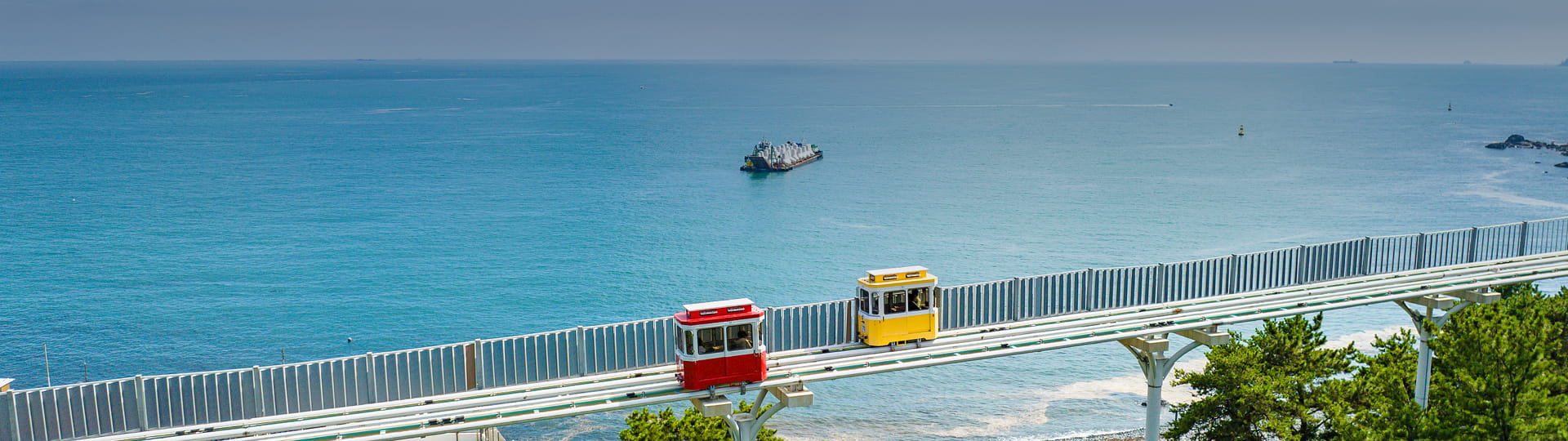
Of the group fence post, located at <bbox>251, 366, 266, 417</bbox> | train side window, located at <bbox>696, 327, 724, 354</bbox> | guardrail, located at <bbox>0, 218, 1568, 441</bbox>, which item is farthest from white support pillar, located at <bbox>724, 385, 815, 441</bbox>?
fence post, located at <bbox>251, 366, 266, 417</bbox>

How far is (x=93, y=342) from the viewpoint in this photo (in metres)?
56.3

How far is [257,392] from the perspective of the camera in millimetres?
21219

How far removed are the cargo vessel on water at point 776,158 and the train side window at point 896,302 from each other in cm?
9555

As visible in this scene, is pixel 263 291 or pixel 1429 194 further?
pixel 1429 194

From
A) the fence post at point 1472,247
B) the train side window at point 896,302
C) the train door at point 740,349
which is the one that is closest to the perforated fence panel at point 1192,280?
the fence post at point 1472,247

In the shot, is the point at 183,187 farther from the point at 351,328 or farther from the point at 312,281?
the point at 351,328

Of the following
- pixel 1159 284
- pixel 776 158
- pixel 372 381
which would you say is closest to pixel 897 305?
pixel 1159 284

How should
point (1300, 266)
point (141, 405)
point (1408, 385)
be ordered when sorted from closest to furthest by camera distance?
point (141, 405)
point (1408, 385)
point (1300, 266)

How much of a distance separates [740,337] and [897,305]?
150 inches

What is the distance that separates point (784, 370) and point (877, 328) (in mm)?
2351

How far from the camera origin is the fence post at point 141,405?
20230 mm

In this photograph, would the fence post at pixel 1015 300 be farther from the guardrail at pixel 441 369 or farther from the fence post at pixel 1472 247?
the fence post at pixel 1472 247

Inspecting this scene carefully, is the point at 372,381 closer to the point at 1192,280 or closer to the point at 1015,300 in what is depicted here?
the point at 1015,300

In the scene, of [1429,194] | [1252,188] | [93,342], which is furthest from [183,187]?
[1429,194]
